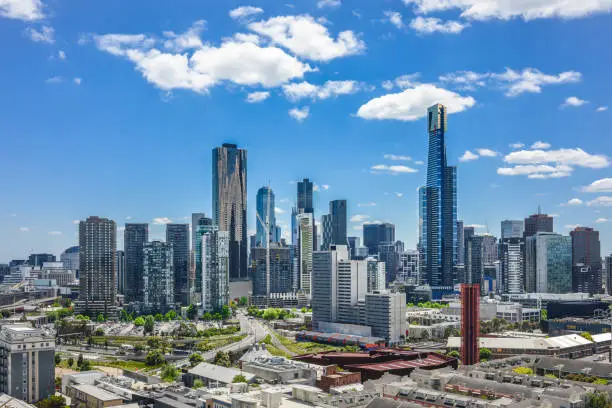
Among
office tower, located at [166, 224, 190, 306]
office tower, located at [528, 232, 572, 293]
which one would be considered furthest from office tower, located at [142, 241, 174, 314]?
office tower, located at [528, 232, 572, 293]

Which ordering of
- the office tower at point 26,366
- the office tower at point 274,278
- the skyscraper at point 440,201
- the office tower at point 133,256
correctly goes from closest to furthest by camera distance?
the office tower at point 26,366 < the office tower at point 133,256 < the skyscraper at point 440,201 < the office tower at point 274,278

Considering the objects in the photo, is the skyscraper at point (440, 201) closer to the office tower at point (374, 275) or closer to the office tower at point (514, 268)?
the office tower at point (514, 268)

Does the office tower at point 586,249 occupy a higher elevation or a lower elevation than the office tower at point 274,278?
higher

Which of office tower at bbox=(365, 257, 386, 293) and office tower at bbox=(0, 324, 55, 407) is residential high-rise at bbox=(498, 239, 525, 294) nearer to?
office tower at bbox=(365, 257, 386, 293)

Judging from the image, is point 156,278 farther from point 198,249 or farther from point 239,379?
point 239,379

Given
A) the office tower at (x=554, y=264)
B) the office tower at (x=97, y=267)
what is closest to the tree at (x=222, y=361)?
the office tower at (x=97, y=267)

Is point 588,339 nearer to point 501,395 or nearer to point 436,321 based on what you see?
point 436,321
